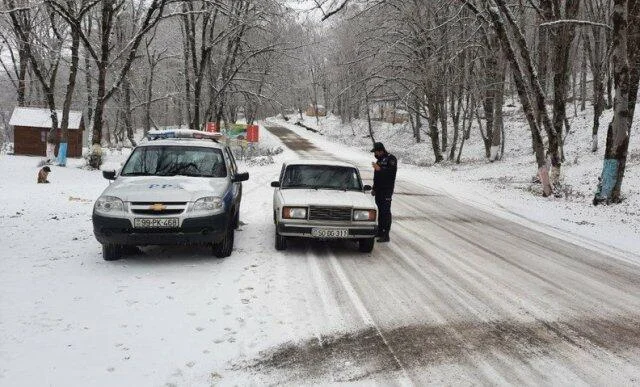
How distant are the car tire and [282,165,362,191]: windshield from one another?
49.7 inches

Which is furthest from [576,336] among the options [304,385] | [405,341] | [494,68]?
[494,68]

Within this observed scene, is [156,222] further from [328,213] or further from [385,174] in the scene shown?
[385,174]

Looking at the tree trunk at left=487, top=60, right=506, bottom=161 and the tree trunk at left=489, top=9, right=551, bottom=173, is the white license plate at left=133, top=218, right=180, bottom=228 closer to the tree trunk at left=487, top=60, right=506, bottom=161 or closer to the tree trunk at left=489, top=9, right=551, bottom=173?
the tree trunk at left=489, top=9, right=551, bottom=173

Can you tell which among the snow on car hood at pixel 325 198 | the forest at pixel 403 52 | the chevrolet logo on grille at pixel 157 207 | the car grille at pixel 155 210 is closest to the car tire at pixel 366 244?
the snow on car hood at pixel 325 198

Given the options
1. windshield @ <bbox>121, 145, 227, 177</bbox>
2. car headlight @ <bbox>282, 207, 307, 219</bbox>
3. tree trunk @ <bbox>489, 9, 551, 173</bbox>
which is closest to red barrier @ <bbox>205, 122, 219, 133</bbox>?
tree trunk @ <bbox>489, 9, 551, 173</bbox>

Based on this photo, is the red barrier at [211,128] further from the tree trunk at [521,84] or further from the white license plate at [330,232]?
the white license plate at [330,232]

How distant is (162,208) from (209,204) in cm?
66

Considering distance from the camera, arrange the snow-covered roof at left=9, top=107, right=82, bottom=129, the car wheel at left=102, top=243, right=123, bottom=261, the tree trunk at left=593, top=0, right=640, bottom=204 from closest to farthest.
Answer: the car wheel at left=102, top=243, right=123, bottom=261, the tree trunk at left=593, top=0, right=640, bottom=204, the snow-covered roof at left=9, top=107, right=82, bottom=129

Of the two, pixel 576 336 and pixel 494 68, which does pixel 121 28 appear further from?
pixel 576 336

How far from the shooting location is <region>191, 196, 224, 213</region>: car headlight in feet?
21.5

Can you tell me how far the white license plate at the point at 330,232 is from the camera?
24.2ft

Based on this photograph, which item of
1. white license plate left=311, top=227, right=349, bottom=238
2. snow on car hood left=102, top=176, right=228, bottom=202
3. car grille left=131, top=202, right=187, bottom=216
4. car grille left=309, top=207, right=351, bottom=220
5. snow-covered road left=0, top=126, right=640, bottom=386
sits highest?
→ snow on car hood left=102, top=176, right=228, bottom=202

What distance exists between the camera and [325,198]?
7711 mm

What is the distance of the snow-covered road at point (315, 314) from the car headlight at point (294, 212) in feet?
→ 2.19
